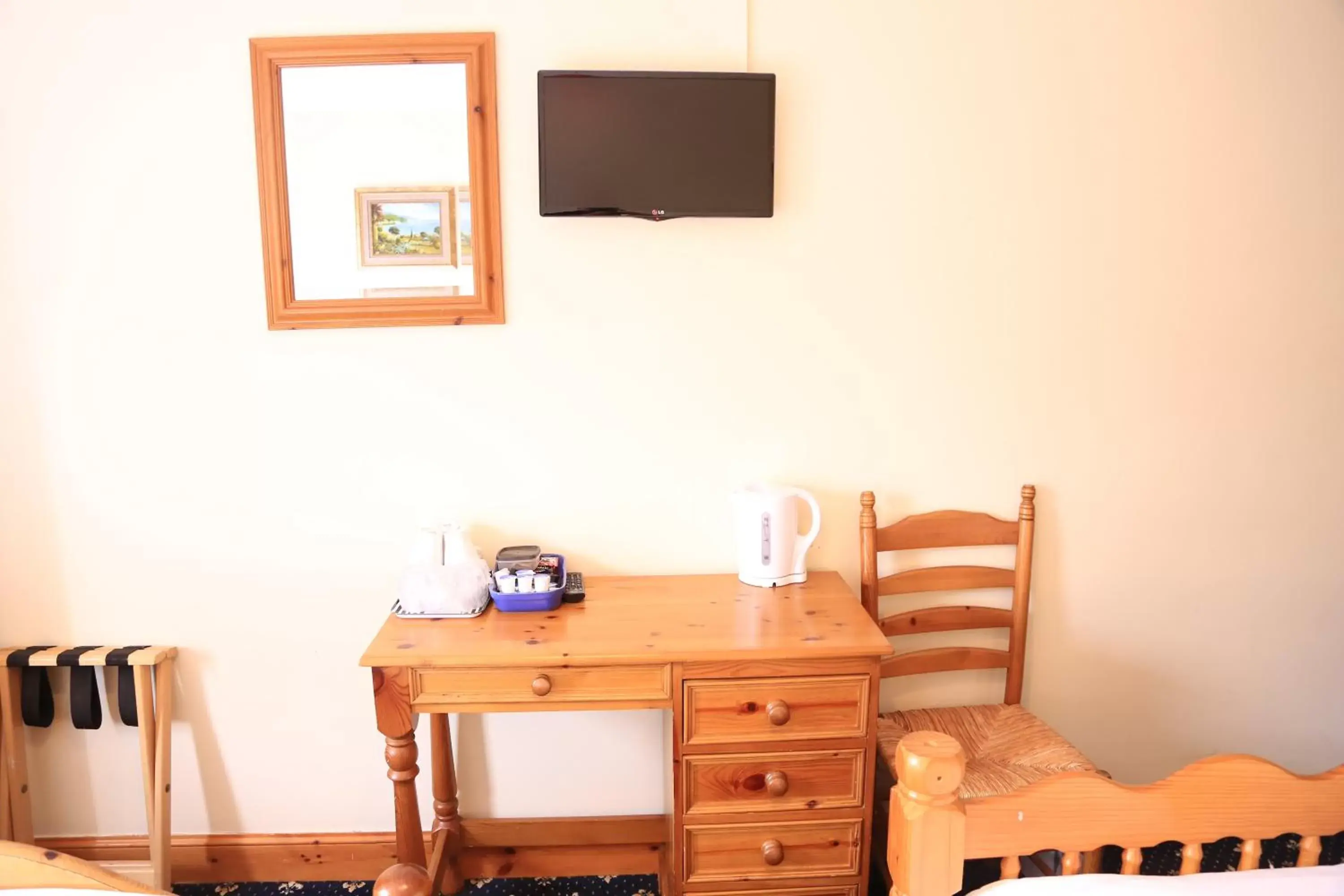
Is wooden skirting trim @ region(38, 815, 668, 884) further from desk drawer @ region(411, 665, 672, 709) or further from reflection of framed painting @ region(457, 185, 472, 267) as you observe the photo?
reflection of framed painting @ region(457, 185, 472, 267)

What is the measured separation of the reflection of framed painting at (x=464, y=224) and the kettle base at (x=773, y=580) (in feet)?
3.25

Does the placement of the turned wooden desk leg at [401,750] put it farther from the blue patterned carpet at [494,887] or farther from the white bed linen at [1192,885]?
the white bed linen at [1192,885]

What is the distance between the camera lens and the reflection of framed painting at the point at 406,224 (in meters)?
1.99

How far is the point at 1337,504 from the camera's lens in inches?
87.4

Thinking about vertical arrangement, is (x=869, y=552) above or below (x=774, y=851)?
above

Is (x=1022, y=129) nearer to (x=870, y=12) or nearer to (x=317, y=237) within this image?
(x=870, y=12)

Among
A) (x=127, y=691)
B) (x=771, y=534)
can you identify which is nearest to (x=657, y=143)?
(x=771, y=534)

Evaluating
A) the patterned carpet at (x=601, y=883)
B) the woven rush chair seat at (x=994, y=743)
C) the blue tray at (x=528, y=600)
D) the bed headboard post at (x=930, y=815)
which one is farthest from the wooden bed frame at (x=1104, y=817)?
the patterned carpet at (x=601, y=883)

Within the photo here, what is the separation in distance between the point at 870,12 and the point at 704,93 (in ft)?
1.44

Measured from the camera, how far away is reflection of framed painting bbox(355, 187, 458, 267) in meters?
1.99

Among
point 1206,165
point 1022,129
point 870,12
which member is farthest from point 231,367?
point 1206,165

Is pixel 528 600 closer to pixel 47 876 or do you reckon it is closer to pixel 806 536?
pixel 806 536

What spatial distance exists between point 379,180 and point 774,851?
1.70m

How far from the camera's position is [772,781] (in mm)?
1734
